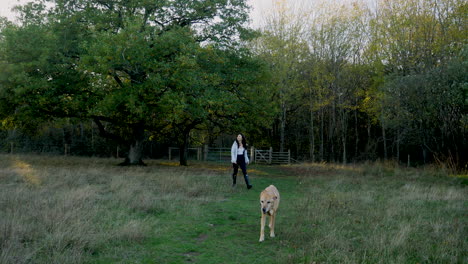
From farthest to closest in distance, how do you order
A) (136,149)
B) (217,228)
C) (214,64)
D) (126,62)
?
(136,149)
(214,64)
(126,62)
(217,228)

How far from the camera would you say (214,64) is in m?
21.0

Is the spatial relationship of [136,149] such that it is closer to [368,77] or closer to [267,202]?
[267,202]

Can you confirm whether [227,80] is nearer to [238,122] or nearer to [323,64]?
[238,122]

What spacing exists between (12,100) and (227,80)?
1198 cm

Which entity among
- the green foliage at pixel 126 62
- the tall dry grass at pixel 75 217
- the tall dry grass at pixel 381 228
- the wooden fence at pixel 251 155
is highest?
the green foliage at pixel 126 62

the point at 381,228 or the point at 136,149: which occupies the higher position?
the point at 136,149

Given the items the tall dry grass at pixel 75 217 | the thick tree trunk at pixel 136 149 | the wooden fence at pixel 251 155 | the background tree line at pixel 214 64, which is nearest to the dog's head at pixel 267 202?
the tall dry grass at pixel 75 217

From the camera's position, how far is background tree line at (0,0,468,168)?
58.9 ft

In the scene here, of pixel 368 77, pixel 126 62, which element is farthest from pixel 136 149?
pixel 368 77

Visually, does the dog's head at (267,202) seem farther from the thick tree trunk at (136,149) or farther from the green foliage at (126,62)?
the thick tree trunk at (136,149)

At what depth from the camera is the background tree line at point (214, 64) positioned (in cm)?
1795

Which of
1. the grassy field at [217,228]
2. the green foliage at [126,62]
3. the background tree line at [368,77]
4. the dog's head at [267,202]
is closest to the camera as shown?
the grassy field at [217,228]

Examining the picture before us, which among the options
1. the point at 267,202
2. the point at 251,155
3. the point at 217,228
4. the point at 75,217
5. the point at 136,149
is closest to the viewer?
the point at 267,202

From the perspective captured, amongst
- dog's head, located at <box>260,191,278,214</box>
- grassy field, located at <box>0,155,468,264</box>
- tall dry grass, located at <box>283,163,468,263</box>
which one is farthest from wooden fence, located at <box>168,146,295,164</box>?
dog's head, located at <box>260,191,278,214</box>
